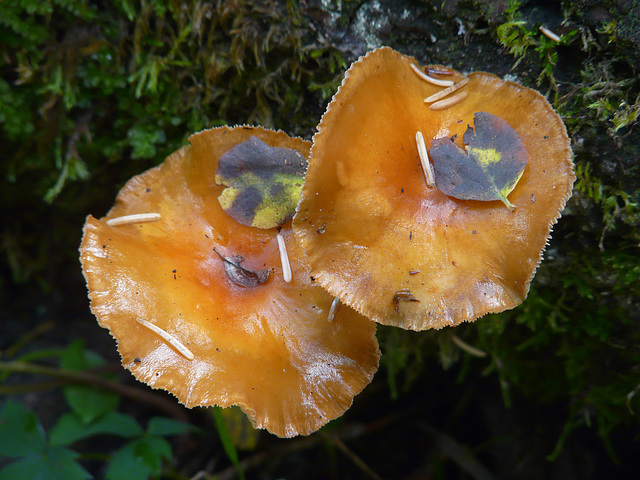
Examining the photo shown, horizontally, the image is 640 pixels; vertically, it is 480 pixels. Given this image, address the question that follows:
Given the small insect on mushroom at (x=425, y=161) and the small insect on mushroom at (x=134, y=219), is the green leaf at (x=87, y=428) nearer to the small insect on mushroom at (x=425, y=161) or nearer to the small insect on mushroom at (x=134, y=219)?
the small insect on mushroom at (x=134, y=219)

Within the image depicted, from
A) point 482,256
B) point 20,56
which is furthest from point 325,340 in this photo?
point 20,56

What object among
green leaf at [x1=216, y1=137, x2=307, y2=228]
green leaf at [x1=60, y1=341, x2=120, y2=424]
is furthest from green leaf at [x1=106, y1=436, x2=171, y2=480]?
green leaf at [x1=216, y1=137, x2=307, y2=228]

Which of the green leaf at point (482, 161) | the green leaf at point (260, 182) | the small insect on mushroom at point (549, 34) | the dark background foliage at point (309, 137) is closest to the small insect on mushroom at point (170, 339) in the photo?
the green leaf at point (260, 182)

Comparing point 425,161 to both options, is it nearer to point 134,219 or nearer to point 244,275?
point 244,275

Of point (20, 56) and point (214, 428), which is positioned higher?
point (20, 56)

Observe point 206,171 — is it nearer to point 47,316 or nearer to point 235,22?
point 235,22

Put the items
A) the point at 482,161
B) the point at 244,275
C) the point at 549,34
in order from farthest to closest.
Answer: the point at 244,275
the point at 549,34
the point at 482,161

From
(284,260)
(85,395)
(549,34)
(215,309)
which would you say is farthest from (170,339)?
(549,34)

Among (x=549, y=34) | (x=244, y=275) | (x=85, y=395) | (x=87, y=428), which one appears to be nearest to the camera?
(x=549, y=34)
